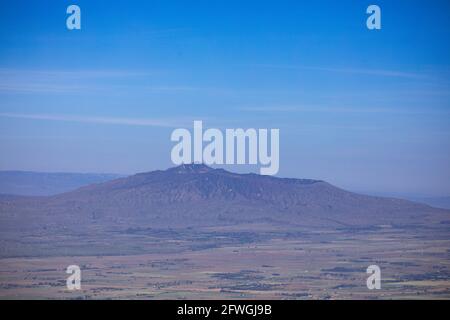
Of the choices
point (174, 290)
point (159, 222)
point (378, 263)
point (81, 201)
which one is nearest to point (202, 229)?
point (159, 222)

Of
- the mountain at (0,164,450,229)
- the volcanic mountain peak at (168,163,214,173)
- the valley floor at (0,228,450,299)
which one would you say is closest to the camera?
the valley floor at (0,228,450,299)

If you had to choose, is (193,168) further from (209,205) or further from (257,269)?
(257,269)

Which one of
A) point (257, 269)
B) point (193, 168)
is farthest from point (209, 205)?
point (257, 269)

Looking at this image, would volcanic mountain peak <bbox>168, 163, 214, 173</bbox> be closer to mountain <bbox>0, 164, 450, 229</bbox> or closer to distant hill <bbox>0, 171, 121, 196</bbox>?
mountain <bbox>0, 164, 450, 229</bbox>

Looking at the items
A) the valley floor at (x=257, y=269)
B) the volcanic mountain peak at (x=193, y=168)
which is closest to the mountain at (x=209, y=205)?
the volcanic mountain peak at (x=193, y=168)

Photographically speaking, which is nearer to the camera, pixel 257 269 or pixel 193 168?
pixel 257 269

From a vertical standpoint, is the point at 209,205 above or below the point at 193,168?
below

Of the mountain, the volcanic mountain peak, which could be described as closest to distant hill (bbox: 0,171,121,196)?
the mountain

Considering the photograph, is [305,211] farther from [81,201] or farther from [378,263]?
[378,263]
